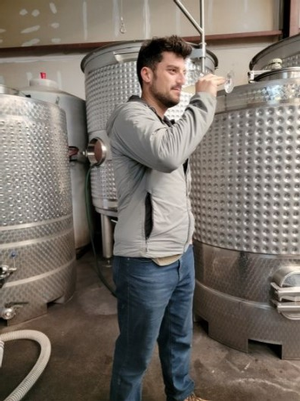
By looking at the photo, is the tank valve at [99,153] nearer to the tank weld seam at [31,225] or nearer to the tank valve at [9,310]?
the tank weld seam at [31,225]

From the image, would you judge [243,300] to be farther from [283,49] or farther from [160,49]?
[283,49]

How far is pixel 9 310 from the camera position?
1424 mm

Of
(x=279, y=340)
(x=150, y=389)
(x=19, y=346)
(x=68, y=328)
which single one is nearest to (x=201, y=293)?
(x=279, y=340)

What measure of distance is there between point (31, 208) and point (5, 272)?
0.35 m

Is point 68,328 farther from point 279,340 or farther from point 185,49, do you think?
point 185,49

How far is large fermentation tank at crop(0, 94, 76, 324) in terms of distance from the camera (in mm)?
1446

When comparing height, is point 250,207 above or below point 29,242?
above

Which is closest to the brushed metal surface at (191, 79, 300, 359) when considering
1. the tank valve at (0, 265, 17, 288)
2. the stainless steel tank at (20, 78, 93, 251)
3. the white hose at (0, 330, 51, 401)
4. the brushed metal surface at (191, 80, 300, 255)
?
the brushed metal surface at (191, 80, 300, 255)

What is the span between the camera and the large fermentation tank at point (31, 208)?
4.75ft

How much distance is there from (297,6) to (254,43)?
1.44 ft

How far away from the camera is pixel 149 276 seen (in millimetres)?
774

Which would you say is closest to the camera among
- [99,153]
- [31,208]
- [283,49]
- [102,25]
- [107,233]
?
[31,208]

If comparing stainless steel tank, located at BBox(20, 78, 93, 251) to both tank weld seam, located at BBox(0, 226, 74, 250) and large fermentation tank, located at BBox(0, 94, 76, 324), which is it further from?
tank weld seam, located at BBox(0, 226, 74, 250)

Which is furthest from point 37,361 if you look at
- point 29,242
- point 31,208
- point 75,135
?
point 75,135
